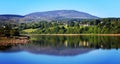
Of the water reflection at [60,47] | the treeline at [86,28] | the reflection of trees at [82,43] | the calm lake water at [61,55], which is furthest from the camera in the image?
the treeline at [86,28]

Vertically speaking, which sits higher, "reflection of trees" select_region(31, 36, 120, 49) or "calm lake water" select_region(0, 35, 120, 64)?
"calm lake water" select_region(0, 35, 120, 64)

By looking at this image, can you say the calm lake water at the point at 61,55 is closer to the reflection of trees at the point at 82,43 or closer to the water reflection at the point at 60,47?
the water reflection at the point at 60,47

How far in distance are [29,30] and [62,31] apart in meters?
22.1

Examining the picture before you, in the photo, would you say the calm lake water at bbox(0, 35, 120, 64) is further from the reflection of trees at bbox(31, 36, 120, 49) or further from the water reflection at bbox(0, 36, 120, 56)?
the reflection of trees at bbox(31, 36, 120, 49)

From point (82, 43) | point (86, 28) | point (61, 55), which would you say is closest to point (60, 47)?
point (82, 43)

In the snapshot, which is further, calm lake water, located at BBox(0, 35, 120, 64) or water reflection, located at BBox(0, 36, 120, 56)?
water reflection, located at BBox(0, 36, 120, 56)

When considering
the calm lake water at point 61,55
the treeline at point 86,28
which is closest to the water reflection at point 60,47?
the calm lake water at point 61,55

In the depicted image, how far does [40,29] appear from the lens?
145625 millimetres

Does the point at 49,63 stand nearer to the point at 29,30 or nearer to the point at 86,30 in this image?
the point at 86,30

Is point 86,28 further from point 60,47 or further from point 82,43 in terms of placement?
point 60,47

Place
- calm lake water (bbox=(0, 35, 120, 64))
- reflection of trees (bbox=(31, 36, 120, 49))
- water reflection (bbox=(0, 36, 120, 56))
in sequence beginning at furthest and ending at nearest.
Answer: reflection of trees (bbox=(31, 36, 120, 49)) → water reflection (bbox=(0, 36, 120, 56)) → calm lake water (bbox=(0, 35, 120, 64))

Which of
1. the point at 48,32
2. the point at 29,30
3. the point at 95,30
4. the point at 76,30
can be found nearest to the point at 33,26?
the point at 29,30

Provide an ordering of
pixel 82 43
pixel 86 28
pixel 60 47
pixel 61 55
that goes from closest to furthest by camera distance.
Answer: pixel 61 55
pixel 60 47
pixel 82 43
pixel 86 28

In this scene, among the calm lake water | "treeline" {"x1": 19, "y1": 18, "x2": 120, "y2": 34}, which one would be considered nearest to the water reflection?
the calm lake water
